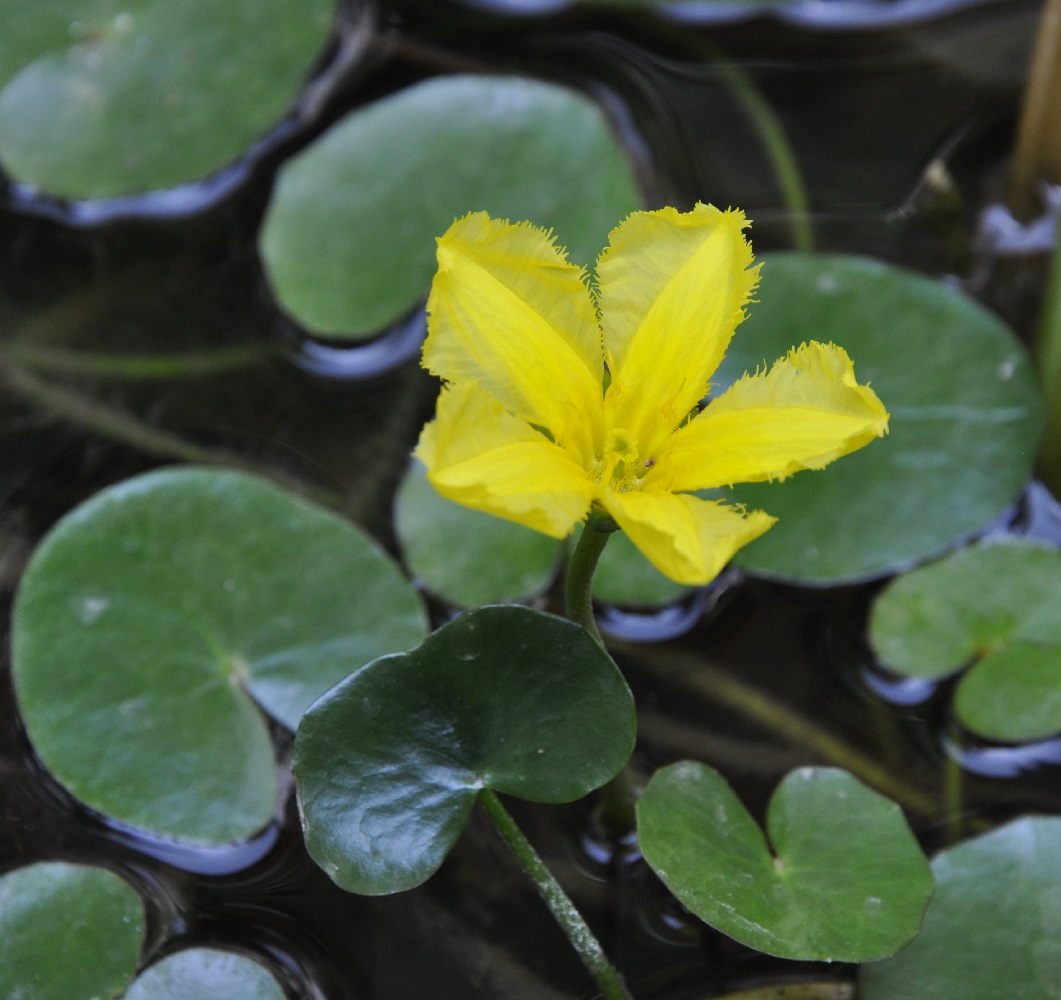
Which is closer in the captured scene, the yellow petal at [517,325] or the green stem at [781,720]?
the yellow petal at [517,325]

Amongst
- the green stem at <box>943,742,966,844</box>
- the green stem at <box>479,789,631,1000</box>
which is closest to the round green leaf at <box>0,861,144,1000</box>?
the green stem at <box>479,789,631,1000</box>

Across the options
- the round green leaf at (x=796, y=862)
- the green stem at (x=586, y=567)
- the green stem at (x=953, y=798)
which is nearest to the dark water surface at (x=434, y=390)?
the green stem at (x=953, y=798)

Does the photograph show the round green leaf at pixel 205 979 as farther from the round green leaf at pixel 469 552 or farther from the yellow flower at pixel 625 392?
the yellow flower at pixel 625 392

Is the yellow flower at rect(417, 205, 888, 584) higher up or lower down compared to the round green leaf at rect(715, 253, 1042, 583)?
higher up

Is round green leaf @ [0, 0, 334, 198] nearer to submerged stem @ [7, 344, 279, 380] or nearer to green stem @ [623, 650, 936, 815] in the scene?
submerged stem @ [7, 344, 279, 380]

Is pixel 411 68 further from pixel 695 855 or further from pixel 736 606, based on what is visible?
pixel 695 855

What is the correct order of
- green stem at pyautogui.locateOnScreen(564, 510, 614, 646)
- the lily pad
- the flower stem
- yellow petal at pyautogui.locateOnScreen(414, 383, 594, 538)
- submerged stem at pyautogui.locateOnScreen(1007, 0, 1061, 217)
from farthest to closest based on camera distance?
submerged stem at pyautogui.locateOnScreen(1007, 0, 1061, 217), the flower stem, the lily pad, green stem at pyautogui.locateOnScreen(564, 510, 614, 646), yellow petal at pyautogui.locateOnScreen(414, 383, 594, 538)

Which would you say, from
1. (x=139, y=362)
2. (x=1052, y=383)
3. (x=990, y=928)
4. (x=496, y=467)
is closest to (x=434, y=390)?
(x=139, y=362)
